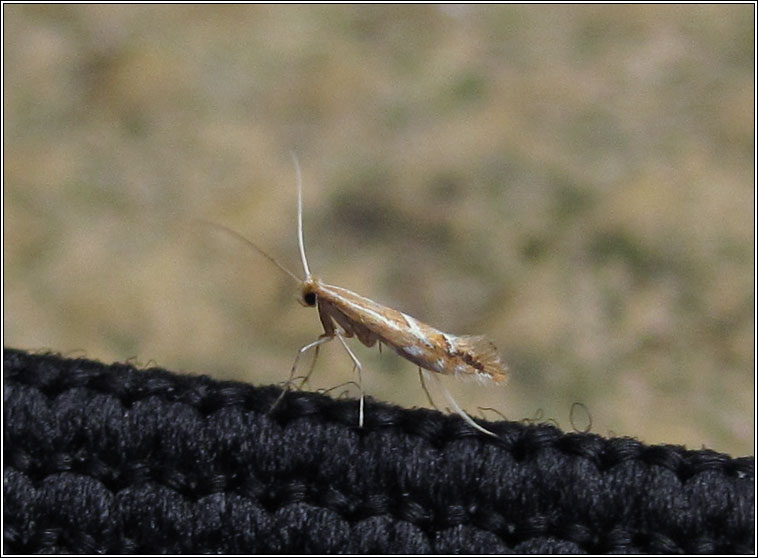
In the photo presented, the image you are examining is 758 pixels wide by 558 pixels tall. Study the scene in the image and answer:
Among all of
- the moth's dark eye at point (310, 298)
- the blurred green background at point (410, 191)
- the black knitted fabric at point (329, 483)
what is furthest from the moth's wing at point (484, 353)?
the blurred green background at point (410, 191)

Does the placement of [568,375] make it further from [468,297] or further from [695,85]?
[695,85]

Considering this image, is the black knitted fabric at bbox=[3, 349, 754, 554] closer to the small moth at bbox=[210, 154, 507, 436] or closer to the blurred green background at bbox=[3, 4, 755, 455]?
the small moth at bbox=[210, 154, 507, 436]

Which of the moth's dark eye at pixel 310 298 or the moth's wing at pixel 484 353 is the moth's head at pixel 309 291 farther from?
the moth's wing at pixel 484 353

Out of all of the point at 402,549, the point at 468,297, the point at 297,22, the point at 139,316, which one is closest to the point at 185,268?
the point at 139,316

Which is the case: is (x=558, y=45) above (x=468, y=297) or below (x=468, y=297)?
above

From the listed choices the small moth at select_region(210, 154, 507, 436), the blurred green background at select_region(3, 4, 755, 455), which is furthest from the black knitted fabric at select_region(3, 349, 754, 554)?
the blurred green background at select_region(3, 4, 755, 455)

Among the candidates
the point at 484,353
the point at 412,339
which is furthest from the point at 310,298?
the point at 484,353
